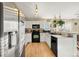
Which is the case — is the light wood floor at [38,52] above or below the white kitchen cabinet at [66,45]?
below

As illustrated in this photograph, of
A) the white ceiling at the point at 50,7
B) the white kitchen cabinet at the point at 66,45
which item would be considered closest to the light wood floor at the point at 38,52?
the white kitchen cabinet at the point at 66,45

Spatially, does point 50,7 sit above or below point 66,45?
above

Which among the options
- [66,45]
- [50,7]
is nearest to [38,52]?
[66,45]

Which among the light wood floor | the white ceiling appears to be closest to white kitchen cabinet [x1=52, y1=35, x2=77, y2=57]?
the light wood floor

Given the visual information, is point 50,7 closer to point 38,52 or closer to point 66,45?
point 66,45

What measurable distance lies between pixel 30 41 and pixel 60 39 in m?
5.17

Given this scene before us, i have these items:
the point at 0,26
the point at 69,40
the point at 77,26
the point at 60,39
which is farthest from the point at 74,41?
the point at 77,26

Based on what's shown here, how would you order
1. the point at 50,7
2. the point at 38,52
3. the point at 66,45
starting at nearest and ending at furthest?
the point at 66,45 < the point at 50,7 < the point at 38,52

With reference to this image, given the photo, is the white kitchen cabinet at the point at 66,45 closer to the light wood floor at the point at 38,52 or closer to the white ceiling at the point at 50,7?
the light wood floor at the point at 38,52

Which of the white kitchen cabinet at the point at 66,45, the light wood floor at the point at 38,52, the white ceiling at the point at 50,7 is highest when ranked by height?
the white ceiling at the point at 50,7

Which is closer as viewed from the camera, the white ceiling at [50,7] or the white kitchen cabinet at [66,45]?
the white ceiling at [50,7]

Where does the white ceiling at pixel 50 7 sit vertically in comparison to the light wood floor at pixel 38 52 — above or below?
above

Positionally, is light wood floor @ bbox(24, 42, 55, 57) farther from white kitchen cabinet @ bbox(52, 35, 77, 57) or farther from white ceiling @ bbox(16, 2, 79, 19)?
white ceiling @ bbox(16, 2, 79, 19)

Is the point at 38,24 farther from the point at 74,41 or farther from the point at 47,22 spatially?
the point at 74,41
